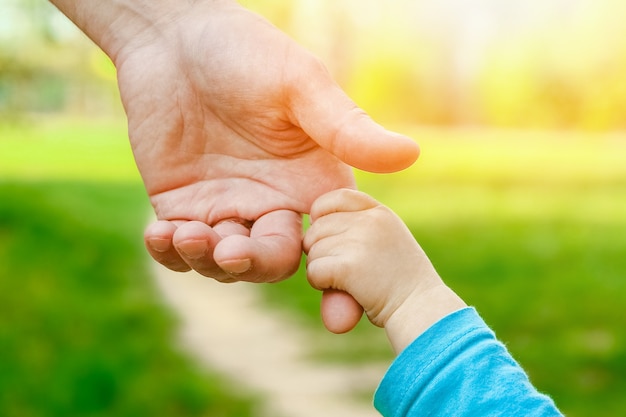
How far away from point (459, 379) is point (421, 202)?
6799 millimetres

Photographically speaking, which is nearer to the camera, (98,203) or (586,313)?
(586,313)

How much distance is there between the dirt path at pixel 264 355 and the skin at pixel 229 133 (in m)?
2.00

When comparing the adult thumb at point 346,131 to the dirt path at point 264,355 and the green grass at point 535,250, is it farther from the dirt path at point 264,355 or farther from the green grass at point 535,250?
the green grass at point 535,250

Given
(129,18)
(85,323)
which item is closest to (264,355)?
(85,323)

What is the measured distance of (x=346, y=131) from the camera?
1.20 meters

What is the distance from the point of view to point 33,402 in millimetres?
3346

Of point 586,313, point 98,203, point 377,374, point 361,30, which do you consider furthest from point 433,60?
point 377,374

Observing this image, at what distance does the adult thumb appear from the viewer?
117cm

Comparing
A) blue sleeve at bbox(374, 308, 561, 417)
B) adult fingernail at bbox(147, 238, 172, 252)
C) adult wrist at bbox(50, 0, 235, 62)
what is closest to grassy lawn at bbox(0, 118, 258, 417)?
adult wrist at bbox(50, 0, 235, 62)

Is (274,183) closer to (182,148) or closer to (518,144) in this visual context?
(182,148)

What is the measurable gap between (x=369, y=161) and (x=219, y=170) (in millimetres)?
366

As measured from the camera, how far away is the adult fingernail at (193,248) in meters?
1.19

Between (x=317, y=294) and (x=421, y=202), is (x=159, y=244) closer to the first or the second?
(x=317, y=294)

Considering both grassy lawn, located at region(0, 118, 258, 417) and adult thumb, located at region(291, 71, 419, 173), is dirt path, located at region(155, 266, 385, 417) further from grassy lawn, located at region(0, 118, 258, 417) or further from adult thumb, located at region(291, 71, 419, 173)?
adult thumb, located at region(291, 71, 419, 173)
